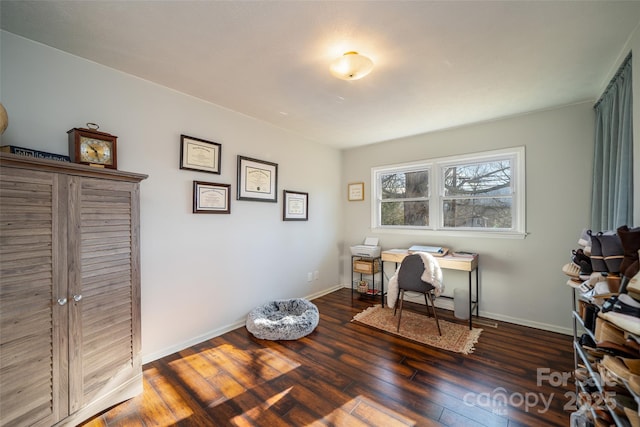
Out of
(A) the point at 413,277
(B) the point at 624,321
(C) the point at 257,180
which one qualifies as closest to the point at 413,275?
(A) the point at 413,277

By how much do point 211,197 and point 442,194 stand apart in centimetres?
298

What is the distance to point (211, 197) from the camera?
2621 mm

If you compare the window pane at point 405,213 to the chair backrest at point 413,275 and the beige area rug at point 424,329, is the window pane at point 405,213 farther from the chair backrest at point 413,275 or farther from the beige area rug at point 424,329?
the beige area rug at point 424,329

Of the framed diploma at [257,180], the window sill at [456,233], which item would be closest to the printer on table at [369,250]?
Answer: the window sill at [456,233]

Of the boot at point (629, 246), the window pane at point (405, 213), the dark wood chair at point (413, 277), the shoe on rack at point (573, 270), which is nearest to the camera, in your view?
the boot at point (629, 246)

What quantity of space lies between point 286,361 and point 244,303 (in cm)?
96

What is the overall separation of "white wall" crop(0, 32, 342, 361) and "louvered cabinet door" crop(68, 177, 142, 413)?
1.43ft

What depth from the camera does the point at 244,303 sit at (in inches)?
116

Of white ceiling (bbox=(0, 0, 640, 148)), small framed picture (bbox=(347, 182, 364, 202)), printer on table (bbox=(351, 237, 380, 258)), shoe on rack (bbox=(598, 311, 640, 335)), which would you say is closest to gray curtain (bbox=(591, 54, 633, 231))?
white ceiling (bbox=(0, 0, 640, 148))

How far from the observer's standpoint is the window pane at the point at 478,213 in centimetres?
310

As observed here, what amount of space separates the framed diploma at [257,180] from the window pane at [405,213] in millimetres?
1848

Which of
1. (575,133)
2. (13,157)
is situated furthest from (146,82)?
(575,133)

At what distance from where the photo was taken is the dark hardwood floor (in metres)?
1.60

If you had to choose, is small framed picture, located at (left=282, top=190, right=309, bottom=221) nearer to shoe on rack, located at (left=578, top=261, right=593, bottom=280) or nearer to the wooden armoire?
the wooden armoire
